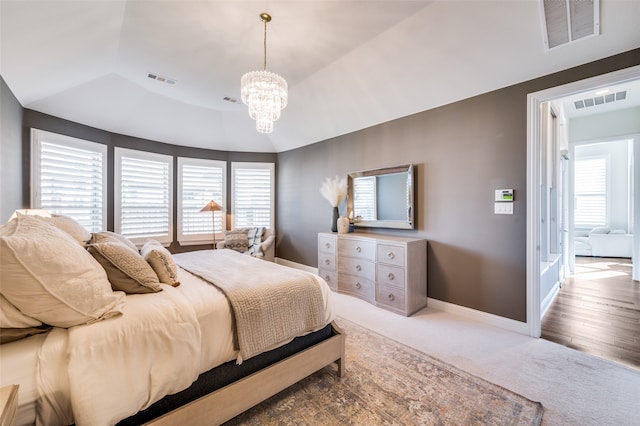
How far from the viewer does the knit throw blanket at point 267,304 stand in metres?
1.46

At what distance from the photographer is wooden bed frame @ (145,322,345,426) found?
4.13 feet

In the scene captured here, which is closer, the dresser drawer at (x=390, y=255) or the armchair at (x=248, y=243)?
the dresser drawer at (x=390, y=255)

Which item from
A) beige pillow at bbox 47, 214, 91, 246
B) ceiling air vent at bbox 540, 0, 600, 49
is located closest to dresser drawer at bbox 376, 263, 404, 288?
ceiling air vent at bbox 540, 0, 600, 49

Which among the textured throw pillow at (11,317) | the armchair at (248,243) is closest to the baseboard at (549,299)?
the armchair at (248,243)

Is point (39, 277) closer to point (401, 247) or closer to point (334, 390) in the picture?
point (334, 390)

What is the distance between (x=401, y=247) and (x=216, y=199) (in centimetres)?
394

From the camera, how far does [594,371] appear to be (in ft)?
6.42

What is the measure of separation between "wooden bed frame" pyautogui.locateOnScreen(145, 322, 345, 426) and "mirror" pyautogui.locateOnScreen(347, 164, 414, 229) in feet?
6.79

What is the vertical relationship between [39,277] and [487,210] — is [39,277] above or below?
below

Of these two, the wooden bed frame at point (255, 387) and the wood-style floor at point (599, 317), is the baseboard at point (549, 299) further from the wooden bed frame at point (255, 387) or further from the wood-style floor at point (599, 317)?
the wooden bed frame at point (255, 387)

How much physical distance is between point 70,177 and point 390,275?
4522mm

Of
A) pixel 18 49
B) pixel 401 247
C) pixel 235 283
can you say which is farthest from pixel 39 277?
pixel 401 247

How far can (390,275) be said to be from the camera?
3.12 meters

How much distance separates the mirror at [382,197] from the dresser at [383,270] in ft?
1.33
